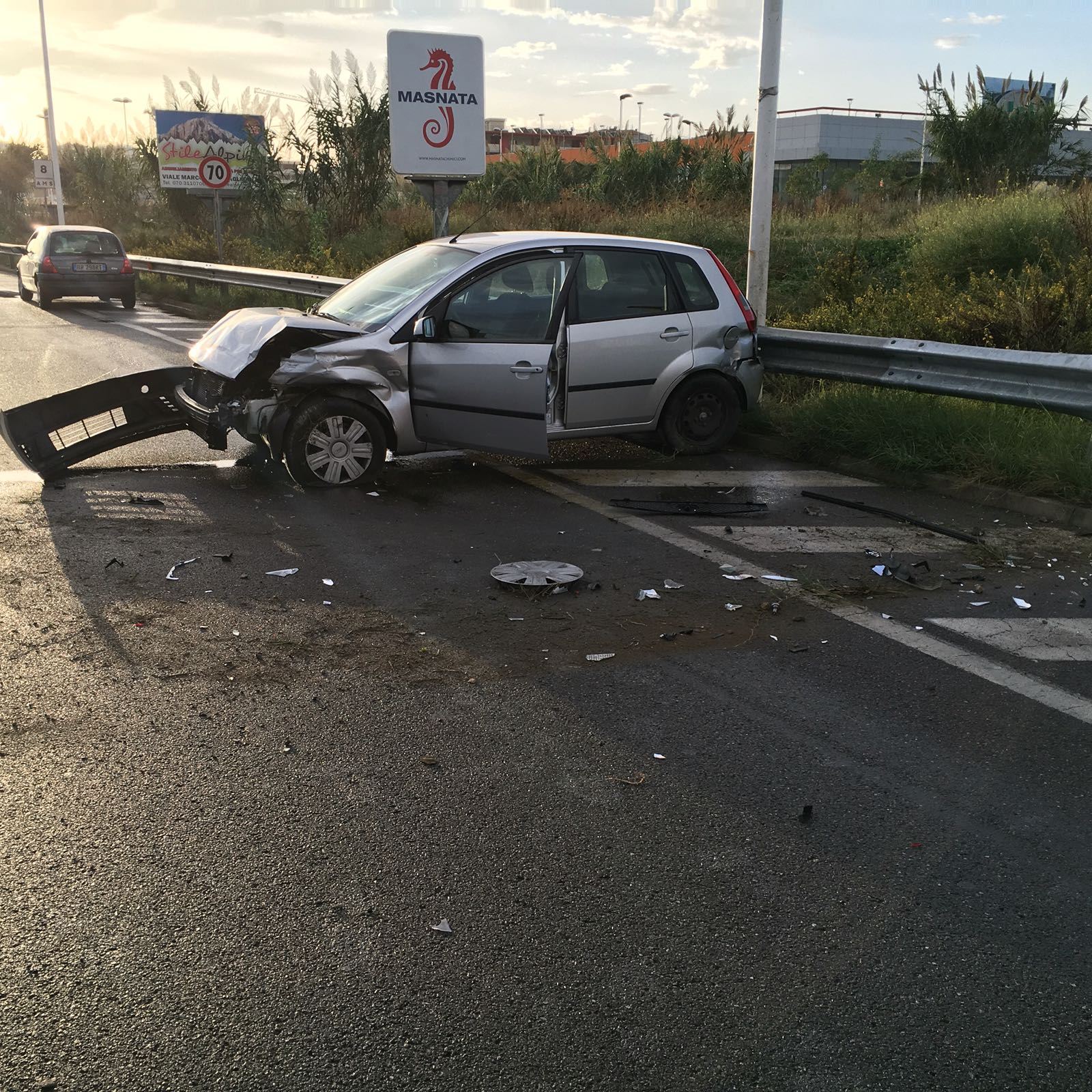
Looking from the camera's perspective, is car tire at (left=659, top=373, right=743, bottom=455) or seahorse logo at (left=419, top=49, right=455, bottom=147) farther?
seahorse logo at (left=419, top=49, right=455, bottom=147)

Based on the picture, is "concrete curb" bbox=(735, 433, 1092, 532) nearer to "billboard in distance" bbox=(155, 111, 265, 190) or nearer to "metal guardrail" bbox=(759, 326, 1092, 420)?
"metal guardrail" bbox=(759, 326, 1092, 420)

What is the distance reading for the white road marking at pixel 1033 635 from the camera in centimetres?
512

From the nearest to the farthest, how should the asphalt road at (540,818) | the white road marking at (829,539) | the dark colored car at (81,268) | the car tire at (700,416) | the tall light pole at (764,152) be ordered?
the asphalt road at (540,818)
the white road marking at (829,539)
the car tire at (700,416)
the tall light pole at (764,152)
the dark colored car at (81,268)

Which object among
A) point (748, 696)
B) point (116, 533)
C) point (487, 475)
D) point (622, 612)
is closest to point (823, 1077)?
point (748, 696)

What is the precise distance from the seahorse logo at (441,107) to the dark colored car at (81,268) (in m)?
9.36

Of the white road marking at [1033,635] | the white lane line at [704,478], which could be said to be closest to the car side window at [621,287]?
the white lane line at [704,478]

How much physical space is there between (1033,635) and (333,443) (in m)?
4.63

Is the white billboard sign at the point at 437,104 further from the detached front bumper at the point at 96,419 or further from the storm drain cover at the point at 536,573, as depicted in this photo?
the storm drain cover at the point at 536,573

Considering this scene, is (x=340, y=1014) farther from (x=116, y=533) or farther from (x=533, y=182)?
(x=533, y=182)

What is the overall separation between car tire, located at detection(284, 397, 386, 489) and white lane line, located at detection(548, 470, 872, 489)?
147cm

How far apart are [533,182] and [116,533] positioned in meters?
25.7

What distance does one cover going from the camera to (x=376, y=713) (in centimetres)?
439

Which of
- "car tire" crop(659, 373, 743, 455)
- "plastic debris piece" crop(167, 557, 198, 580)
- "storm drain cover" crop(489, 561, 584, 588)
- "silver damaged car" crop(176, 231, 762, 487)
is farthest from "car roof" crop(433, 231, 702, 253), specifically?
"plastic debris piece" crop(167, 557, 198, 580)

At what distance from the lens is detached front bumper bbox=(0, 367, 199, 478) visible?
791cm
